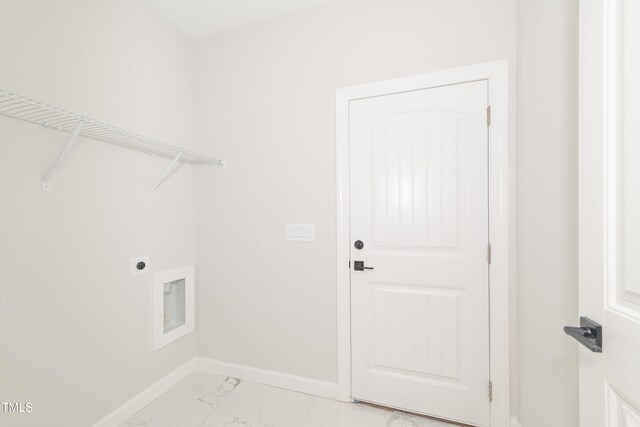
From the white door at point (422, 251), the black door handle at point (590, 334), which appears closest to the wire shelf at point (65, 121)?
the white door at point (422, 251)

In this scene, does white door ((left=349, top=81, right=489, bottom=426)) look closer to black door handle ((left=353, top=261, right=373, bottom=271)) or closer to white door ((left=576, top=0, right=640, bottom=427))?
black door handle ((left=353, top=261, right=373, bottom=271))

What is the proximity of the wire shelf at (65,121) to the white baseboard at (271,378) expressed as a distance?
1.65 m

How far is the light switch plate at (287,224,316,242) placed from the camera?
187 centimetres

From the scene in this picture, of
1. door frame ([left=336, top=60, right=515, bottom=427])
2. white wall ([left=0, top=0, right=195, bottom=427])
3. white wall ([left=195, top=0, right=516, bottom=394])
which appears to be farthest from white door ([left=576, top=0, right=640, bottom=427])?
white wall ([left=0, top=0, right=195, bottom=427])

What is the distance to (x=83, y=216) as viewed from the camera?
4.74 ft

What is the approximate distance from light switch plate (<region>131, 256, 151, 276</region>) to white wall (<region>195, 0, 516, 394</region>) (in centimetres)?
43

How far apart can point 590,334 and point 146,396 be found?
2315mm

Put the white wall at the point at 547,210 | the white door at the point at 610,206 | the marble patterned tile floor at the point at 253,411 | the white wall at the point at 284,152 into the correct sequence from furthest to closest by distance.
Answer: the white wall at the point at 284,152 → the marble patterned tile floor at the point at 253,411 → the white wall at the point at 547,210 → the white door at the point at 610,206

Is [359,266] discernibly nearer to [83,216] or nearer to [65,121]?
[83,216]

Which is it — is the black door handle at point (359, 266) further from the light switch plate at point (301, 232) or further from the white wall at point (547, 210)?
the white wall at point (547, 210)

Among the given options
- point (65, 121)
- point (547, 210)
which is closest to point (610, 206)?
point (547, 210)

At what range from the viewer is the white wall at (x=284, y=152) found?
1685 mm

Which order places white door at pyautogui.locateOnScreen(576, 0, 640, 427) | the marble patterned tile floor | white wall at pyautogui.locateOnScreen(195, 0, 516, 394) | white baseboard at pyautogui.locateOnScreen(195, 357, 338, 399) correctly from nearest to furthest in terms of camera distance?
white door at pyautogui.locateOnScreen(576, 0, 640, 427)
the marble patterned tile floor
white wall at pyautogui.locateOnScreen(195, 0, 516, 394)
white baseboard at pyautogui.locateOnScreen(195, 357, 338, 399)

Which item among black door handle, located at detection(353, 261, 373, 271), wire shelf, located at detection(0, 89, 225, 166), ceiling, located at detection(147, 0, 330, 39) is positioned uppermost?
ceiling, located at detection(147, 0, 330, 39)
